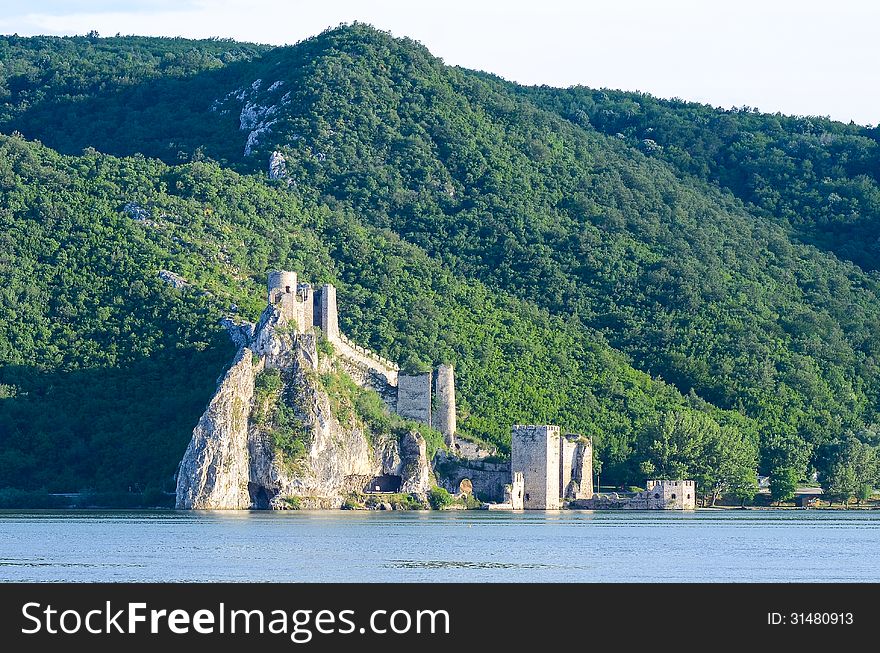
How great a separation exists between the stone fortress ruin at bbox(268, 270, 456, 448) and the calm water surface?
12255mm

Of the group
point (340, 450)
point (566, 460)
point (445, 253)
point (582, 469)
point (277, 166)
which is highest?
point (277, 166)

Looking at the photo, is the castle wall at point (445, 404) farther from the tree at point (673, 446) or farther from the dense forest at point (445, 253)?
the tree at point (673, 446)

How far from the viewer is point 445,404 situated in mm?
112000

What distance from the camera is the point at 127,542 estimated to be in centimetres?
7125

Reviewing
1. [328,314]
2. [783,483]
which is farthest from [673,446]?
[328,314]

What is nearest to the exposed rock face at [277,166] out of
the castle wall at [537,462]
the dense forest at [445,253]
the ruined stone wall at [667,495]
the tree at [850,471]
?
the dense forest at [445,253]

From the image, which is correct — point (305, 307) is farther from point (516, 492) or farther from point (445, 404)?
point (516, 492)

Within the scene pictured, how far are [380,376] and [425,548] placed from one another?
4092 cm

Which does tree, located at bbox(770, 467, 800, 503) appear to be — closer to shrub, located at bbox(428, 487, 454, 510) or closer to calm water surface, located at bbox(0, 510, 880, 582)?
calm water surface, located at bbox(0, 510, 880, 582)

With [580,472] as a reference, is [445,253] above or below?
above

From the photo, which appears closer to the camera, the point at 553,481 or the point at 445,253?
the point at 553,481
